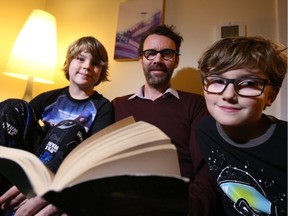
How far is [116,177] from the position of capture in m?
0.28

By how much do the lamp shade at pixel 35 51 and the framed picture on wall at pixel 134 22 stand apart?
0.36 meters

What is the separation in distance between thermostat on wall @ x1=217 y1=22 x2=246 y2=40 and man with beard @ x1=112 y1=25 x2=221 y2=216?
0.61 feet

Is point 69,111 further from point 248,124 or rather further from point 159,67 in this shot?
point 248,124

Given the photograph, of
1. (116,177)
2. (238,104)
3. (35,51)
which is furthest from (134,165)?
(35,51)

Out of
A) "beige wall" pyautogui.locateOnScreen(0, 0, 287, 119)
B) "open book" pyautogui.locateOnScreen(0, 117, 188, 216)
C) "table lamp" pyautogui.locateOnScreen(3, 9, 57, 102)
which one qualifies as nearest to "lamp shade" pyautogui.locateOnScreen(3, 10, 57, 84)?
"table lamp" pyautogui.locateOnScreen(3, 9, 57, 102)

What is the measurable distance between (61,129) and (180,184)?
431mm

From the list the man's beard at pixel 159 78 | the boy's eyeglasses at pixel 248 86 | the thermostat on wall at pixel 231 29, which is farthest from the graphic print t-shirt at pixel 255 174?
the thermostat on wall at pixel 231 29

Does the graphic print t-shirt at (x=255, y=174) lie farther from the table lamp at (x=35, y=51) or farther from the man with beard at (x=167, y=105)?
the table lamp at (x=35, y=51)

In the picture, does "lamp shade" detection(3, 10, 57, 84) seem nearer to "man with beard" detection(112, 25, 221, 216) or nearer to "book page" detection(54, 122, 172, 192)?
"man with beard" detection(112, 25, 221, 216)

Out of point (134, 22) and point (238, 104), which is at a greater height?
point (134, 22)

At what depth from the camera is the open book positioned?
0.28 m

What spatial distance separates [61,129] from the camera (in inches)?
24.6

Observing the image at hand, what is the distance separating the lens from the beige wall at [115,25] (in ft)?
3.54

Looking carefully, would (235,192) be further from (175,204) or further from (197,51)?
(197,51)
